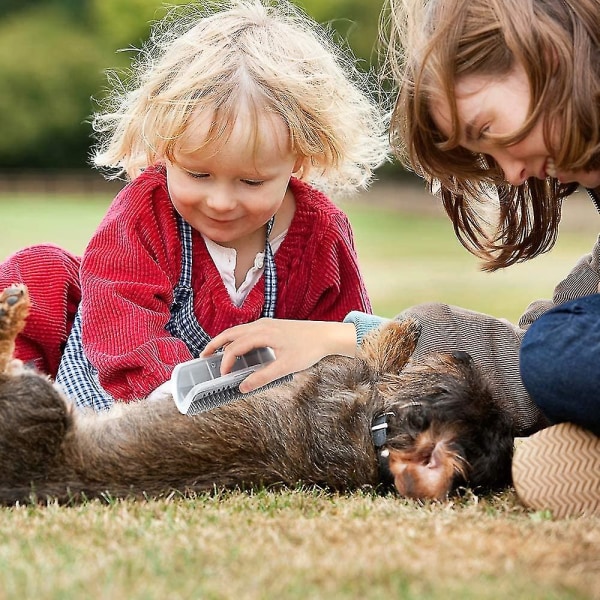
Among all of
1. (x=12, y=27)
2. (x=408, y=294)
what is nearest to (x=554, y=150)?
(x=408, y=294)

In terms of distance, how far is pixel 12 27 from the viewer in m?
58.4

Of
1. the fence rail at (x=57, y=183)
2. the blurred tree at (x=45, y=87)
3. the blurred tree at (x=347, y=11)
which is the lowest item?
the fence rail at (x=57, y=183)

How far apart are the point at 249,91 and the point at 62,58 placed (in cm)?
5380

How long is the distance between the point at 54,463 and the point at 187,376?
24.2 inches

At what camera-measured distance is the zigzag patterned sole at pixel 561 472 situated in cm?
345

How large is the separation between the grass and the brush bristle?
387mm

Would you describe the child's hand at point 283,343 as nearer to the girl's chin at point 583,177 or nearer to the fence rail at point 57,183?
the girl's chin at point 583,177

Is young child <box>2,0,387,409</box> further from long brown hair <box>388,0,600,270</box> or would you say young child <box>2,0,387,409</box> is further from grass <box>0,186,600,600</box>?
grass <box>0,186,600,600</box>

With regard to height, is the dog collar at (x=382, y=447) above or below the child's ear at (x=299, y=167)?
below

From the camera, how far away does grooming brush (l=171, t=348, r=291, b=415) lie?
3.89 metres

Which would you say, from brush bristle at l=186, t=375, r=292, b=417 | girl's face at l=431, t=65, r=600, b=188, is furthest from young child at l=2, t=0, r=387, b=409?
girl's face at l=431, t=65, r=600, b=188

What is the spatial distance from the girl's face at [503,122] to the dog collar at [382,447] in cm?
105

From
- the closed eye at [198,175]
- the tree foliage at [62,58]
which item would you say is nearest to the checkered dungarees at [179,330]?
the closed eye at [198,175]

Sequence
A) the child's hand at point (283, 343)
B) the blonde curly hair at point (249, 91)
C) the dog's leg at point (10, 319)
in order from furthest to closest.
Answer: the blonde curly hair at point (249, 91) < the child's hand at point (283, 343) < the dog's leg at point (10, 319)
